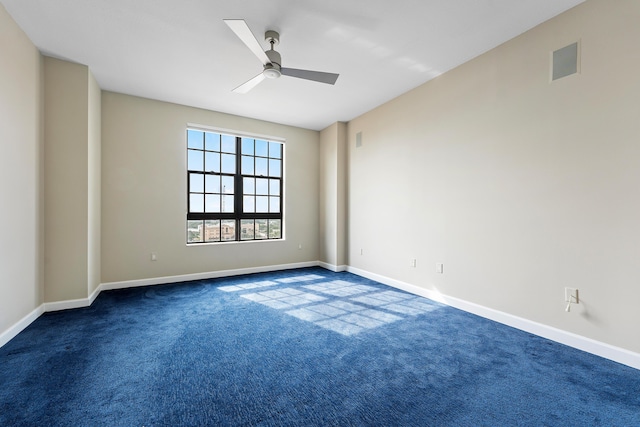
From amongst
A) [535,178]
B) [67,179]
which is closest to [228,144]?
[67,179]

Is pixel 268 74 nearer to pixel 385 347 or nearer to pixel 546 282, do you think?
pixel 385 347

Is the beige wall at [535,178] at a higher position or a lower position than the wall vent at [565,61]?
lower

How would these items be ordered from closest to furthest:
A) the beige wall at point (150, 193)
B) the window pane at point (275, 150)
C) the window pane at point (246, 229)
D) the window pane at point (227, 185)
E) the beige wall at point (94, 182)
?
the beige wall at point (94, 182) → the beige wall at point (150, 193) → the window pane at point (227, 185) → the window pane at point (246, 229) → the window pane at point (275, 150)

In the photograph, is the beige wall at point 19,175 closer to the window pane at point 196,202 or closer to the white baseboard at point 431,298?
the white baseboard at point 431,298

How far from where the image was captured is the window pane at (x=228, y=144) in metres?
5.00

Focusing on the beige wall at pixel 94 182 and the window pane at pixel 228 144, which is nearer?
the beige wall at pixel 94 182

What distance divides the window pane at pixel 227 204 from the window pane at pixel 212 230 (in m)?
0.26

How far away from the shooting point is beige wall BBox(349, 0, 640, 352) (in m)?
2.16

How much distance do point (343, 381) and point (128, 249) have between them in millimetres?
3824

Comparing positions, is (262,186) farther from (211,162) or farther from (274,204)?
(211,162)

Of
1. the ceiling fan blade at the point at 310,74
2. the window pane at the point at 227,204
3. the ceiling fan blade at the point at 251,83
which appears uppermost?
the ceiling fan blade at the point at 251,83

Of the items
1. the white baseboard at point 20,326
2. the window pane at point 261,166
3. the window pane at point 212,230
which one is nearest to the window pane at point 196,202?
the window pane at point 212,230

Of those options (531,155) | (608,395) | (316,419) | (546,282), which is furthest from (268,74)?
(608,395)

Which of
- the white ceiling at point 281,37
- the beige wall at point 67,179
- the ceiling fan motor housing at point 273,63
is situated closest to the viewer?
the white ceiling at point 281,37
